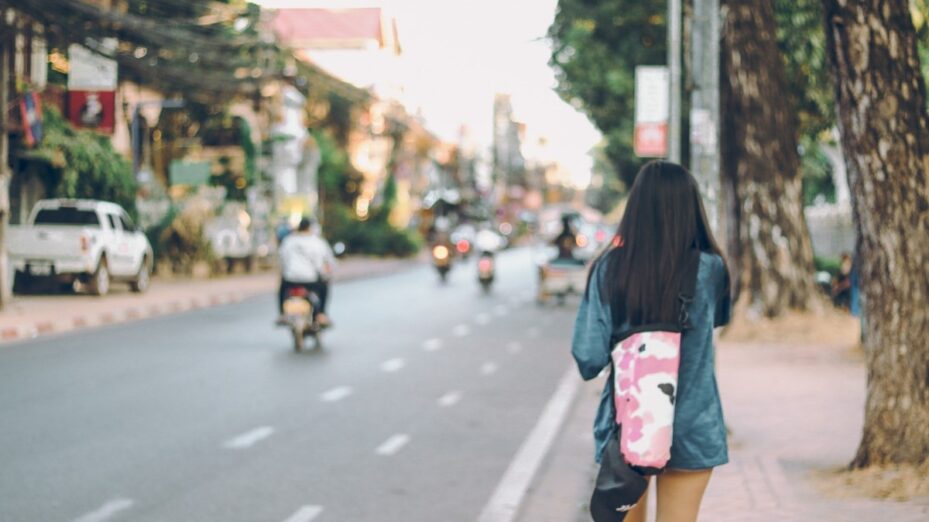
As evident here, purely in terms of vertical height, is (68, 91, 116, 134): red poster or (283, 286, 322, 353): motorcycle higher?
(68, 91, 116, 134): red poster

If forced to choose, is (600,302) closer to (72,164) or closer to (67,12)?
(67,12)

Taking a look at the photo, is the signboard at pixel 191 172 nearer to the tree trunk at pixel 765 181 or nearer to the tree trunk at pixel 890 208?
the tree trunk at pixel 765 181

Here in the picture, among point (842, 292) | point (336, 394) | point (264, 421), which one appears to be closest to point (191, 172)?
point (842, 292)

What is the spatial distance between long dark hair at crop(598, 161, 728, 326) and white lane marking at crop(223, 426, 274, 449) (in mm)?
5753

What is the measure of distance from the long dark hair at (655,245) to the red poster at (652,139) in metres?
9.36

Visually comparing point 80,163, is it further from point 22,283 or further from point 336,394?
point 336,394

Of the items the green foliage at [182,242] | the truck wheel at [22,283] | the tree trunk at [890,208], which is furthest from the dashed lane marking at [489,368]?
the green foliage at [182,242]

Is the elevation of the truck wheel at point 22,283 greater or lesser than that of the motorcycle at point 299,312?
lesser

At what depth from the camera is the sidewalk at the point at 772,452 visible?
7.02 m

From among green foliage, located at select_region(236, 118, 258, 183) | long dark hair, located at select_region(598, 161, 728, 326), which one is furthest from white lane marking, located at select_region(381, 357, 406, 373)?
green foliage, located at select_region(236, 118, 258, 183)

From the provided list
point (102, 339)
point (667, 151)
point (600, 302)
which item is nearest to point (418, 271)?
point (102, 339)

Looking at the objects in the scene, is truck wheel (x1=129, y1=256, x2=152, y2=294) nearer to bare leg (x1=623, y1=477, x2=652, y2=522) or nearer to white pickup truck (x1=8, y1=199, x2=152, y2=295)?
white pickup truck (x1=8, y1=199, x2=152, y2=295)

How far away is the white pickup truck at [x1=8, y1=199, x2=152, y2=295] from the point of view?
83.1ft

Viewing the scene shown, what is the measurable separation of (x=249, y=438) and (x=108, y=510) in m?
2.70
